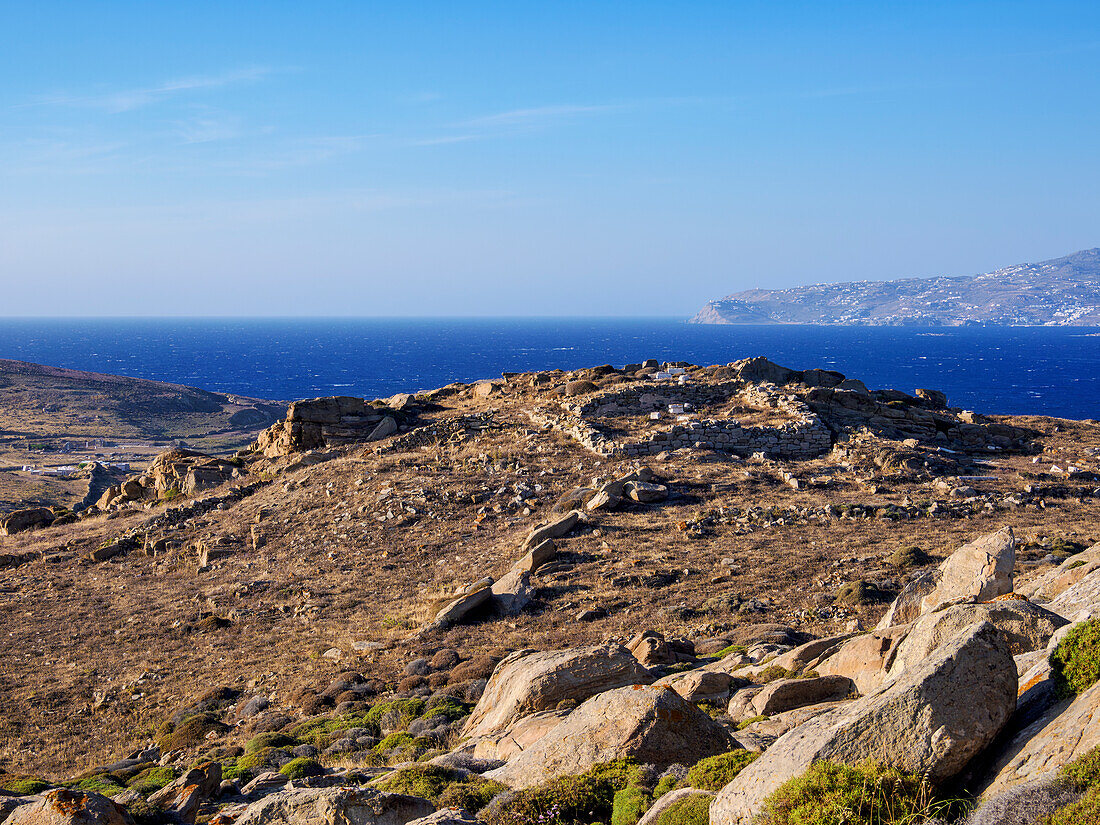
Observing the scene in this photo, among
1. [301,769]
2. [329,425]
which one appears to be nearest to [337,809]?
[301,769]

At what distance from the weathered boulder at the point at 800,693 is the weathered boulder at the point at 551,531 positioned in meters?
12.8

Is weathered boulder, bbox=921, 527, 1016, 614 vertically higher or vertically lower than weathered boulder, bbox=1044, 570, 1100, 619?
lower

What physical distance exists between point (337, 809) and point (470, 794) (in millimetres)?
1731

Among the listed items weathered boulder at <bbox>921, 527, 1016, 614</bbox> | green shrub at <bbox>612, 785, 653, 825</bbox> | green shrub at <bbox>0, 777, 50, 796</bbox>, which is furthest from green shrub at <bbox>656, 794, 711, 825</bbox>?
green shrub at <bbox>0, 777, 50, 796</bbox>

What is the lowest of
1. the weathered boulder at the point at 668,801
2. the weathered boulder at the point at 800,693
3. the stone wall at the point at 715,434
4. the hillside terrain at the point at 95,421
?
the hillside terrain at the point at 95,421

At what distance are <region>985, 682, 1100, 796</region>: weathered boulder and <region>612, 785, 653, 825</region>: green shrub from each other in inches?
123

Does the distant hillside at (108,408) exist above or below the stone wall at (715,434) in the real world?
below

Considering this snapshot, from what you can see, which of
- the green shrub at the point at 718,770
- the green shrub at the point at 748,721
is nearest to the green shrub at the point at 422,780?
the green shrub at the point at 718,770

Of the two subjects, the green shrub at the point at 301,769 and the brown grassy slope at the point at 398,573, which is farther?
the brown grassy slope at the point at 398,573

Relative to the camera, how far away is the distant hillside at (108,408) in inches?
3462

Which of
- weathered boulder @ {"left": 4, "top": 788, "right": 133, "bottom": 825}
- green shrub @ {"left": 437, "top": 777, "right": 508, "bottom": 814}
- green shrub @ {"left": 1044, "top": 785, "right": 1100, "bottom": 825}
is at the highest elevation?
green shrub @ {"left": 1044, "top": 785, "right": 1100, "bottom": 825}

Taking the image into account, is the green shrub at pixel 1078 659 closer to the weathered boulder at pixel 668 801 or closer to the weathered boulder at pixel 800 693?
the weathered boulder at pixel 668 801

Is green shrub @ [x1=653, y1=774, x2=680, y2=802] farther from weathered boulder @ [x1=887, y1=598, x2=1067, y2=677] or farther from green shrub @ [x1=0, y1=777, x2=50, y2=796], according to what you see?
green shrub @ [x1=0, y1=777, x2=50, y2=796]

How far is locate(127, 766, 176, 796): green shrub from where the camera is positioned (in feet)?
41.2
